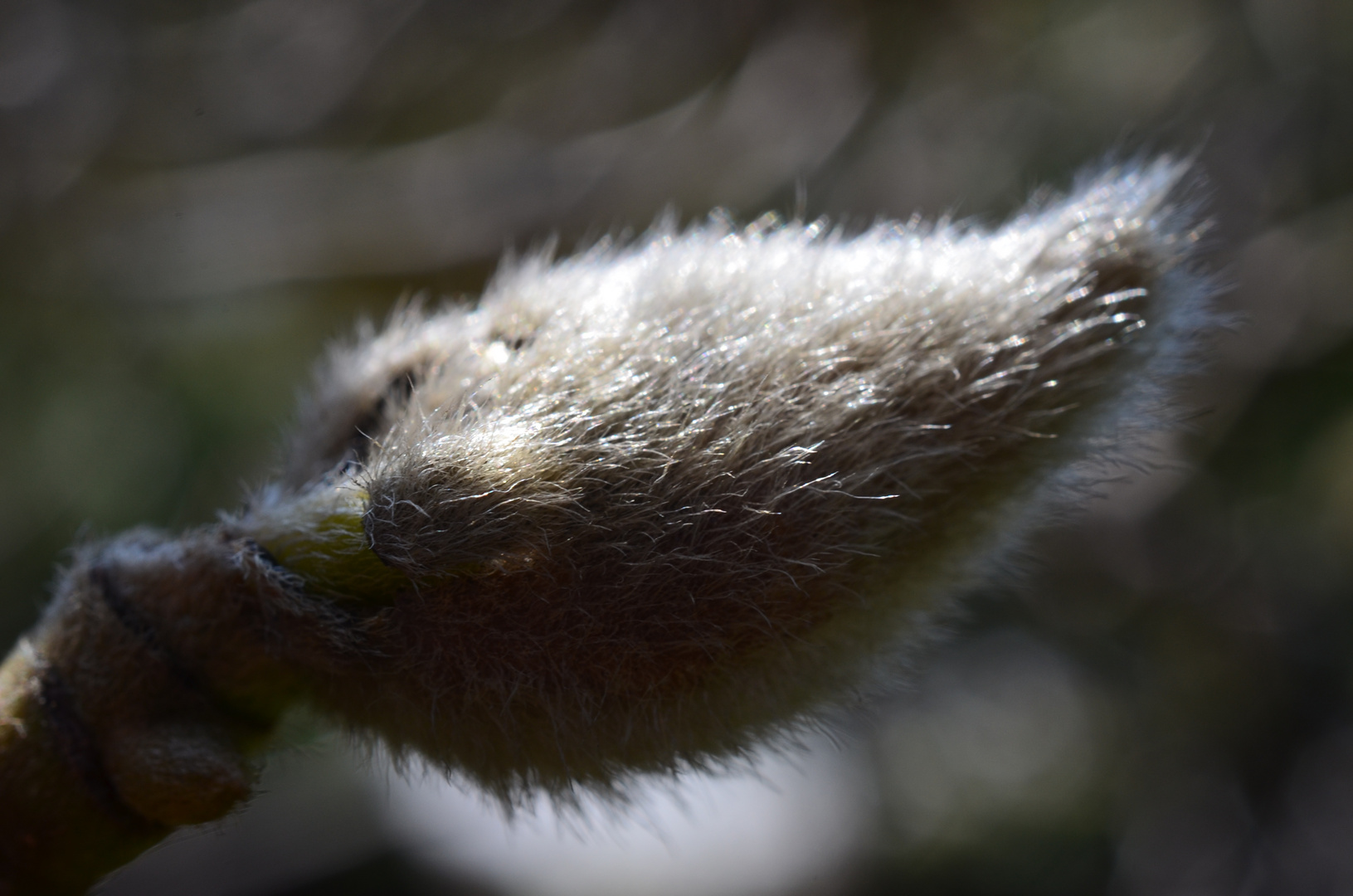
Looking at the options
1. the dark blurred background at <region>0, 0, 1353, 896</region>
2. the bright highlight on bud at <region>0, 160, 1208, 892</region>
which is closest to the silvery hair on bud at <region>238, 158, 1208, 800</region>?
the bright highlight on bud at <region>0, 160, 1208, 892</region>

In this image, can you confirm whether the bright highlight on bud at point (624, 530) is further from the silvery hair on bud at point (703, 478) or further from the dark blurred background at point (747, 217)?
the dark blurred background at point (747, 217)

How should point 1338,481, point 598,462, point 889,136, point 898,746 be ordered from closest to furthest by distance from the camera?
point 598,462 < point 1338,481 < point 889,136 < point 898,746

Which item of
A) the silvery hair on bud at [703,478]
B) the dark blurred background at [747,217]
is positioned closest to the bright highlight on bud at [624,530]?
the silvery hair on bud at [703,478]

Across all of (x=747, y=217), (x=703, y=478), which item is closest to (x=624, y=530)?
(x=703, y=478)

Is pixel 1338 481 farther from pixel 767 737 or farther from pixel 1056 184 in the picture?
pixel 767 737

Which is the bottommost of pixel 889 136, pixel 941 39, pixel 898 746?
pixel 898 746

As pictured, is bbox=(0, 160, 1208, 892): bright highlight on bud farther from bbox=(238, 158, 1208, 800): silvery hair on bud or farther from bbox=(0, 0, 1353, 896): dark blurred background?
bbox=(0, 0, 1353, 896): dark blurred background

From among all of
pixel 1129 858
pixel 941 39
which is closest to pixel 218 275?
pixel 941 39
